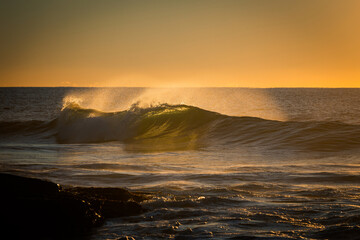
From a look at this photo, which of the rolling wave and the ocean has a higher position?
the rolling wave

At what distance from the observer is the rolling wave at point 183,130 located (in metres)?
14.4

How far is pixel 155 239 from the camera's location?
16.6ft

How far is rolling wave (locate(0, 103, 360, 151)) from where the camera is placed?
14.4 metres

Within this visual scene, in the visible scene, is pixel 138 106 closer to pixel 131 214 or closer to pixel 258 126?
pixel 258 126

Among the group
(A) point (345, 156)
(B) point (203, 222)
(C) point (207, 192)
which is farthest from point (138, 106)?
(B) point (203, 222)

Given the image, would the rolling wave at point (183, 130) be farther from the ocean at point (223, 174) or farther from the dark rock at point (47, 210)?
the dark rock at point (47, 210)

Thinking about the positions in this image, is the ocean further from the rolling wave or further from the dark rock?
the dark rock

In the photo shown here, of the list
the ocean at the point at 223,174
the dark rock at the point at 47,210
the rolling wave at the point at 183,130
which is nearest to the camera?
the dark rock at the point at 47,210

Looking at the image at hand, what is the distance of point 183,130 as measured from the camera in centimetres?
2069

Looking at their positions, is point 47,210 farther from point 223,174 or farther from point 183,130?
point 183,130

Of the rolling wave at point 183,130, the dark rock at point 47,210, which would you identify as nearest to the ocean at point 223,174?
the rolling wave at point 183,130

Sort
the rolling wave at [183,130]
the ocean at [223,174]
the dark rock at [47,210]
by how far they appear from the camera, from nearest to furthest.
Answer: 1. the dark rock at [47,210]
2. the ocean at [223,174]
3. the rolling wave at [183,130]

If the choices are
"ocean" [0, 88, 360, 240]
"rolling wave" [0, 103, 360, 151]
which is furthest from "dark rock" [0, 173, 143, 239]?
"rolling wave" [0, 103, 360, 151]

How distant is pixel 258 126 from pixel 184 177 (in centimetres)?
930
